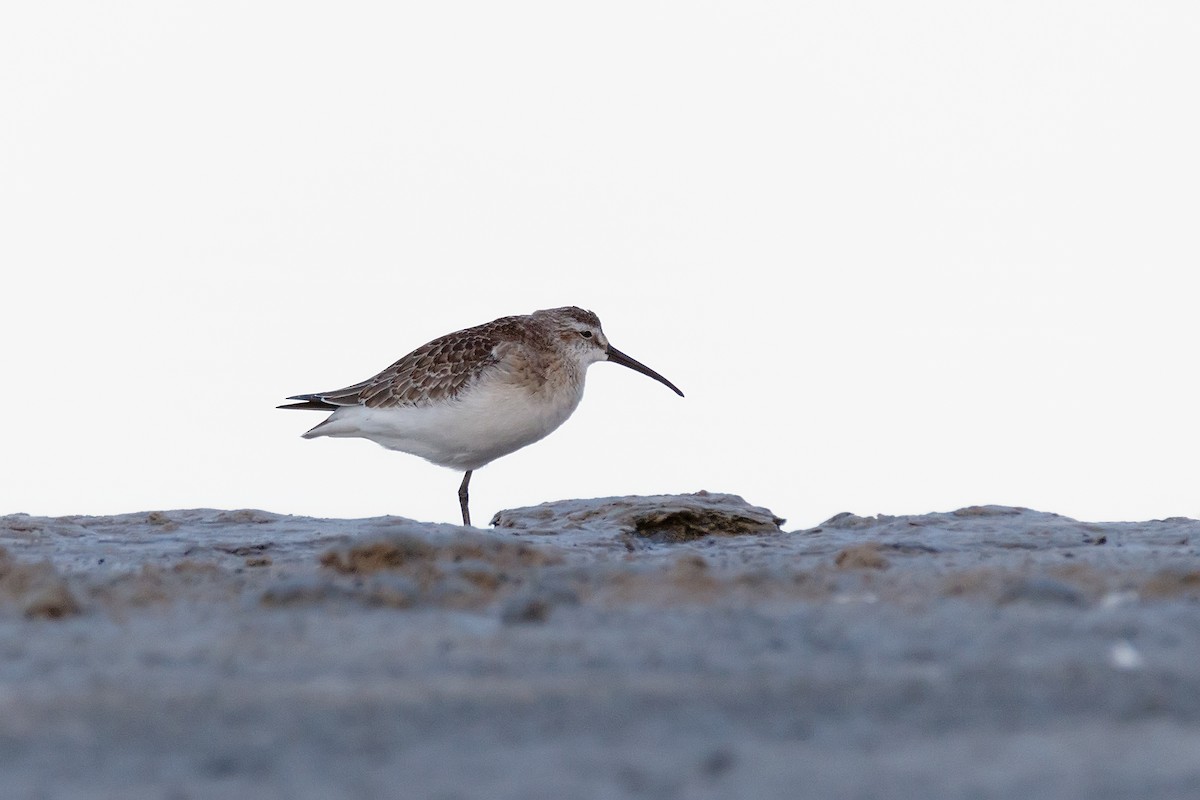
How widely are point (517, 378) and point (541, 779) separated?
716cm

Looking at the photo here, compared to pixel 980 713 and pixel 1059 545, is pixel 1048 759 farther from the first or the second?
pixel 1059 545

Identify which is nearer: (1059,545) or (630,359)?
(1059,545)

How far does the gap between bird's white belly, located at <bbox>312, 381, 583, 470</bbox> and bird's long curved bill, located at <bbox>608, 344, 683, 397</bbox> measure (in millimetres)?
867

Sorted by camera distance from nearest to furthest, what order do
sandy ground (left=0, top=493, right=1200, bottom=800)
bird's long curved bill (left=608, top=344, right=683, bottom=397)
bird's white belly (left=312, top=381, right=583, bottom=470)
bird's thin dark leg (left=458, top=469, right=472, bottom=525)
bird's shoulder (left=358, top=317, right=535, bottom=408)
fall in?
1. sandy ground (left=0, top=493, right=1200, bottom=800)
2. bird's white belly (left=312, top=381, right=583, bottom=470)
3. bird's shoulder (left=358, top=317, right=535, bottom=408)
4. bird's thin dark leg (left=458, top=469, right=472, bottom=525)
5. bird's long curved bill (left=608, top=344, right=683, bottom=397)

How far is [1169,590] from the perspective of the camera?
14.2ft

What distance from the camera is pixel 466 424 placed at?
9781 millimetres

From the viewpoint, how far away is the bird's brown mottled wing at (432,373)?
991 cm

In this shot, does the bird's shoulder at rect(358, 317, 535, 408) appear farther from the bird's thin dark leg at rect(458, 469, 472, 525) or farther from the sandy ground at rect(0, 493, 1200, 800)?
the sandy ground at rect(0, 493, 1200, 800)

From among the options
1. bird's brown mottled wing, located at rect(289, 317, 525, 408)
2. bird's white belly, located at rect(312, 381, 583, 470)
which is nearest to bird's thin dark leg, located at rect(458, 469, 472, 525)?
bird's white belly, located at rect(312, 381, 583, 470)

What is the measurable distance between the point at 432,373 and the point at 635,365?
2025 millimetres

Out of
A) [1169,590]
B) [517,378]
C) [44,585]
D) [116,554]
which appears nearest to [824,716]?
[1169,590]

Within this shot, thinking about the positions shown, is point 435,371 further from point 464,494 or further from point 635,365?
point 635,365

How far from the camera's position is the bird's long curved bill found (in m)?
11.3

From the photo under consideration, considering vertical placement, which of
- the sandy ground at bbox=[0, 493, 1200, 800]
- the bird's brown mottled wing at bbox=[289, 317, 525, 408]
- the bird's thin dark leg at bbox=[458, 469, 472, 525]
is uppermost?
the bird's brown mottled wing at bbox=[289, 317, 525, 408]
